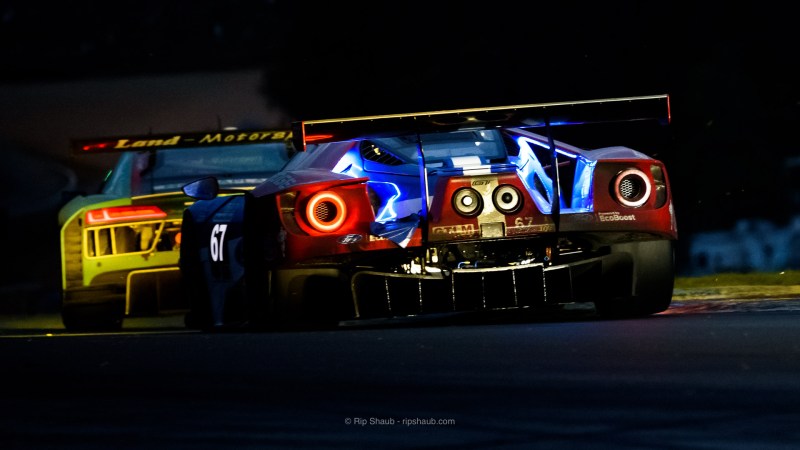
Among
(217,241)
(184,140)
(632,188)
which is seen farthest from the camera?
(184,140)

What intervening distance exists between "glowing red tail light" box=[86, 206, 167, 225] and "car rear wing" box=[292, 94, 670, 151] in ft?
7.72

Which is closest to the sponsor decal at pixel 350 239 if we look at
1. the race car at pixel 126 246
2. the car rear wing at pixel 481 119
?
the car rear wing at pixel 481 119

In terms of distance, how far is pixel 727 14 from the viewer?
22469 millimetres

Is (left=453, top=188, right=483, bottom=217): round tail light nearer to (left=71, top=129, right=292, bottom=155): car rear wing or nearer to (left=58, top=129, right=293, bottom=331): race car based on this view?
(left=58, top=129, right=293, bottom=331): race car

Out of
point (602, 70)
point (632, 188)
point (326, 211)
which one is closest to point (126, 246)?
point (326, 211)

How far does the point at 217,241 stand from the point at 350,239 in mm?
1663

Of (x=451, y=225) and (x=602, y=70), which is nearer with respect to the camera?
(x=451, y=225)

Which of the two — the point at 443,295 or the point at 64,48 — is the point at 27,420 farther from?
the point at 64,48

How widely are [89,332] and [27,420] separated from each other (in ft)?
20.3

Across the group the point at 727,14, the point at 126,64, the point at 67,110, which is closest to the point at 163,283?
the point at 727,14

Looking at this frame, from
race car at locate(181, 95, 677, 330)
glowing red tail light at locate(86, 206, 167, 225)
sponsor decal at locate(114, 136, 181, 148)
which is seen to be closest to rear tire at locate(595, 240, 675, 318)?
race car at locate(181, 95, 677, 330)

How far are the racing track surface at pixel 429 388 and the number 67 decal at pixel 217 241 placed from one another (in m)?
0.68

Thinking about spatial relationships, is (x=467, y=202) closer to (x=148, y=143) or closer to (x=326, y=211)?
(x=326, y=211)

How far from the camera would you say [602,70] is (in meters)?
22.0
